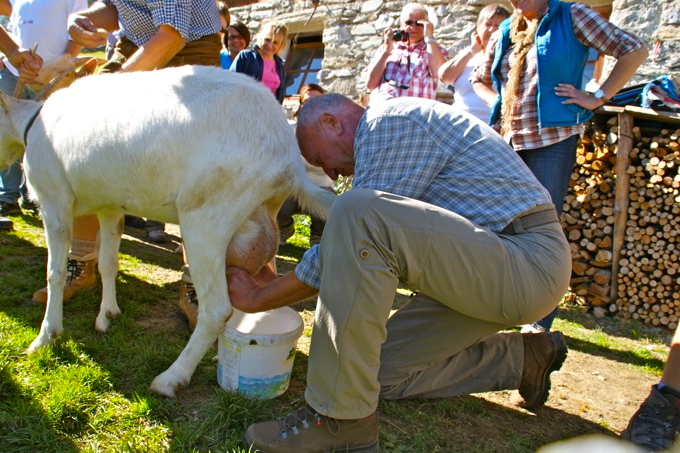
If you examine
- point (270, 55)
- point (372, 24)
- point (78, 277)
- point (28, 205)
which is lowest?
point (28, 205)

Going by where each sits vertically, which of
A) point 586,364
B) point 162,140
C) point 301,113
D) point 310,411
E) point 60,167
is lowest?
point 586,364

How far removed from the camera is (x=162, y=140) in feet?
7.82

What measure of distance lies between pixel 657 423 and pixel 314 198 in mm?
1709

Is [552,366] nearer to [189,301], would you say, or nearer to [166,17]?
[189,301]

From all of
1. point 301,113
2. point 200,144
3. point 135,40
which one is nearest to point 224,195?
point 200,144

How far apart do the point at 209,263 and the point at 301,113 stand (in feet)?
2.57

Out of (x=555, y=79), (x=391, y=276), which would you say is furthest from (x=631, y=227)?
(x=391, y=276)

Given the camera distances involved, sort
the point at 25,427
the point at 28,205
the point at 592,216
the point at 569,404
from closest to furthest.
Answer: the point at 25,427 → the point at 569,404 → the point at 592,216 → the point at 28,205

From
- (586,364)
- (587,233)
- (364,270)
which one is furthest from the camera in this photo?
(587,233)

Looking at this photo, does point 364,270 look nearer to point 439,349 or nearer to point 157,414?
point 439,349

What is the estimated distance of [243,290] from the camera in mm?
2406

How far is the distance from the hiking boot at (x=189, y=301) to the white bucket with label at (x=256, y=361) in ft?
2.21

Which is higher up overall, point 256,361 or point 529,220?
point 529,220

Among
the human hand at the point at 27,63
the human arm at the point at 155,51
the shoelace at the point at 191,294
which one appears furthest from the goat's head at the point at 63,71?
the shoelace at the point at 191,294
